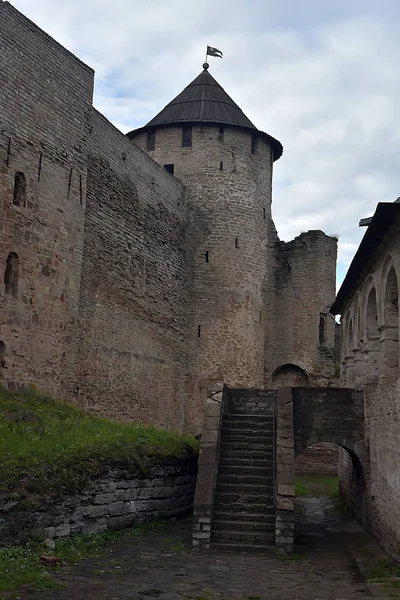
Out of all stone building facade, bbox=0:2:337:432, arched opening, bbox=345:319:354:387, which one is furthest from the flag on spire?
arched opening, bbox=345:319:354:387

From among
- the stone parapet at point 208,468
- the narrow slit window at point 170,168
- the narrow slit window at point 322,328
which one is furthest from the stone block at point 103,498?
the narrow slit window at point 322,328

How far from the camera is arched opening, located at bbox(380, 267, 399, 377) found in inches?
478

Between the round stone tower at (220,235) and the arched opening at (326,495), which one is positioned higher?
the round stone tower at (220,235)

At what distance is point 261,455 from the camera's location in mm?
13812

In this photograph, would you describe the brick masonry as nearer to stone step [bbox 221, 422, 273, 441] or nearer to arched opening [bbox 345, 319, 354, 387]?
stone step [bbox 221, 422, 273, 441]

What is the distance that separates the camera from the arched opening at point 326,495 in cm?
1496

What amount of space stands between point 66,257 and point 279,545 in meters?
8.80

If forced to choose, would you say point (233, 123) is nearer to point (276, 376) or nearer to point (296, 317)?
point (296, 317)

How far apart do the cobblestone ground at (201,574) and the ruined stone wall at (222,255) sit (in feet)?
41.4

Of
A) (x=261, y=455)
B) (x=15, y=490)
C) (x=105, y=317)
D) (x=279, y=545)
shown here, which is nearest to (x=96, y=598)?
(x=15, y=490)

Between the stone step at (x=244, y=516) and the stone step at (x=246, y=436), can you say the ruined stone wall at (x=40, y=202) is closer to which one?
the stone step at (x=246, y=436)

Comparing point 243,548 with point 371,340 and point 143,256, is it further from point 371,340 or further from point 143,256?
point 143,256

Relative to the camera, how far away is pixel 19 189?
1577cm

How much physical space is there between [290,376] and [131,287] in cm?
867
